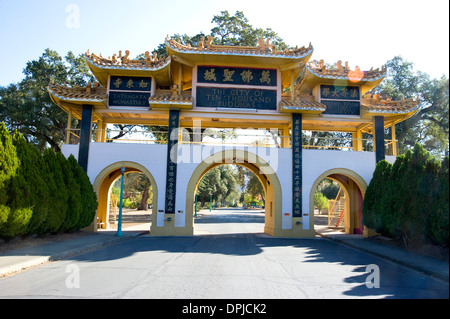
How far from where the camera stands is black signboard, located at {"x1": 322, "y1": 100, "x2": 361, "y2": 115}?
1738cm

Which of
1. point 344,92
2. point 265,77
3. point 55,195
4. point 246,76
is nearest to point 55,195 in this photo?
point 55,195

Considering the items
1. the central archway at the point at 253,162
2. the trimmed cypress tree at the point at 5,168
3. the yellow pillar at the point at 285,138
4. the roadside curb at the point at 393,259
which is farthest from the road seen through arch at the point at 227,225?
the trimmed cypress tree at the point at 5,168

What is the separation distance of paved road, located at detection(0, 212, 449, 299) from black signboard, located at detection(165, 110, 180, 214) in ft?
17.7

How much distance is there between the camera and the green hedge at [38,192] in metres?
9.85

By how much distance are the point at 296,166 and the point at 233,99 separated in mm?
4463

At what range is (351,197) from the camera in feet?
60.9

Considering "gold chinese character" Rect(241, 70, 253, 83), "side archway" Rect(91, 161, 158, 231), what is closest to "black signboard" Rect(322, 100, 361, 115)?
"gold chinese character" Rect(241, 70, 253, 83)

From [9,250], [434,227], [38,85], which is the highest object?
[38,85]

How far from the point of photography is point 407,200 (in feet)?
37.1

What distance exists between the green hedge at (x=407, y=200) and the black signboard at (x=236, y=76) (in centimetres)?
672

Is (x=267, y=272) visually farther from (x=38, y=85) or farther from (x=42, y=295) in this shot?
→ (x=38, y=85)

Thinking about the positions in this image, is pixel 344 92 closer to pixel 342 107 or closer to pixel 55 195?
pixel 342 107
